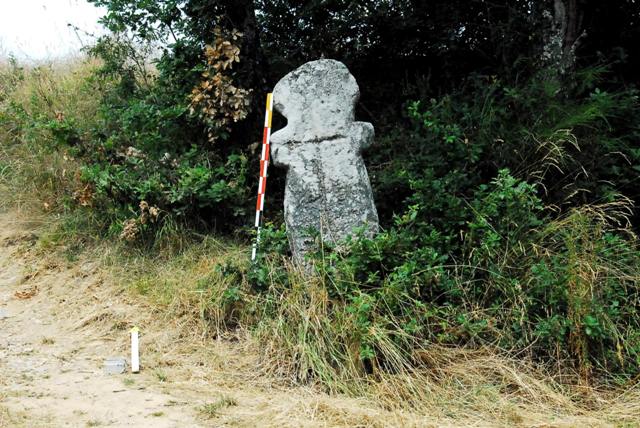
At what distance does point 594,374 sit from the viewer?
4535 millimetres

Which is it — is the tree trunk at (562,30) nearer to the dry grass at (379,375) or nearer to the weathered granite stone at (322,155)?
the weathered granite stone at (322,155)

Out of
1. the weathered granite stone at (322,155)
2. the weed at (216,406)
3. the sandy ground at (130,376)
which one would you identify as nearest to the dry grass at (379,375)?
the sandy ground at (130,376)

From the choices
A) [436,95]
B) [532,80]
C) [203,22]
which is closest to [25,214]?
[203,22]

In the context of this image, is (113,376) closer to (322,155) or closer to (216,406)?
(216,406)

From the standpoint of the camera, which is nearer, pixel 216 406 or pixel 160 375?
pixel 216 406

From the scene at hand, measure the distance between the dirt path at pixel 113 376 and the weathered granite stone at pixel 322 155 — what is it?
1112 millimetres

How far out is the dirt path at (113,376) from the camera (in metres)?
4.07

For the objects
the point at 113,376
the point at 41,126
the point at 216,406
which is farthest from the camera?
the point at 41,126

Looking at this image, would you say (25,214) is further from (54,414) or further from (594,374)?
(594,374)

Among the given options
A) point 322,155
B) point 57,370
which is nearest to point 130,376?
point 57,370

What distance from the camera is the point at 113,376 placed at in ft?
15.5

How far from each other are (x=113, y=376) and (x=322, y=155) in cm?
221

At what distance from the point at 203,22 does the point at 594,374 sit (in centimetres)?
470

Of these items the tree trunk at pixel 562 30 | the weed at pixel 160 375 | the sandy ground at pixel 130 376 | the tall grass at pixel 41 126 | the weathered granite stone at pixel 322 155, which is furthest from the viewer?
the tall grass at pixel 41 126
